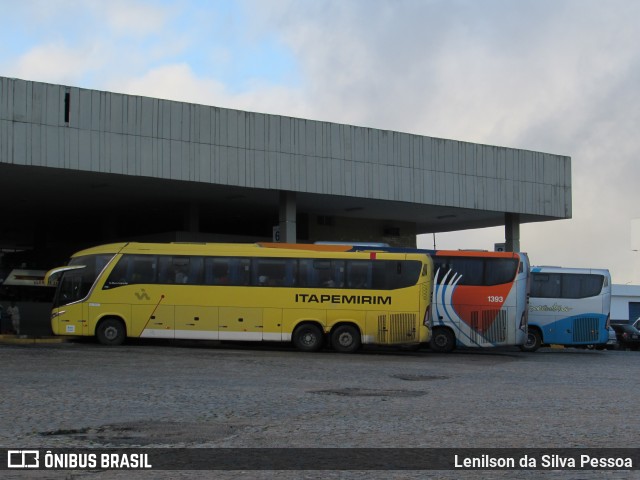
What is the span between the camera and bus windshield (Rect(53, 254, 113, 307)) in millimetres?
26422

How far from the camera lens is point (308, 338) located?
2609cm

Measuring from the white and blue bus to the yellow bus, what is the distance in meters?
6.70

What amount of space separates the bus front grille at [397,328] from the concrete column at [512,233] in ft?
45.8

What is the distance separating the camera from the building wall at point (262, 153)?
26453 mm

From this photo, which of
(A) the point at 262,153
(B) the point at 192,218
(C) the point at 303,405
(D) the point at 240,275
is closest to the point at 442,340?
(D) the point at 240,275

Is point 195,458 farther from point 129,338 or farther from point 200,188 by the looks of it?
point 200,188

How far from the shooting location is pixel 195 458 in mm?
8125

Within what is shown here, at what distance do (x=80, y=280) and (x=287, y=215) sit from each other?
8.46 metres

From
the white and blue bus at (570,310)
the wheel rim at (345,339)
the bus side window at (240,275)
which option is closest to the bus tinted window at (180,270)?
the bus side window at (240,275)

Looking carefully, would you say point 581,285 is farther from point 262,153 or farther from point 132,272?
point 132,272

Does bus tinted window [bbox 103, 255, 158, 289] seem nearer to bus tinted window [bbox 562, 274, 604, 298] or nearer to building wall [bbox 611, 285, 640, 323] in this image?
bus tinted window [bbox 562, 274, 604, 298]

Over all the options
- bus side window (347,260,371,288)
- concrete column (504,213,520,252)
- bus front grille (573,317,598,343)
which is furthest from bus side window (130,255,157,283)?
concrete column (504,213,520,252)

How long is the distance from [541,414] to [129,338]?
18.4 m

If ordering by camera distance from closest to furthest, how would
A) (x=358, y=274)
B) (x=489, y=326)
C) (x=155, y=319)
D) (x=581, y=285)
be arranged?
(x=358, y=274), (x=155, y=319), (x=489, y=326), (x=581, y=285)
